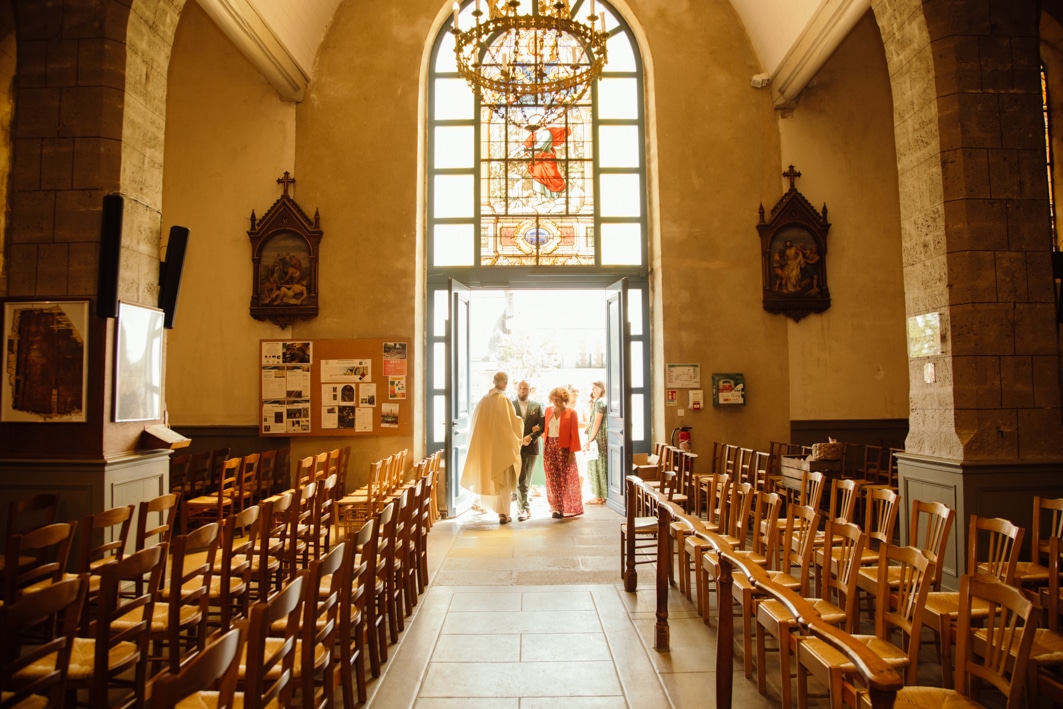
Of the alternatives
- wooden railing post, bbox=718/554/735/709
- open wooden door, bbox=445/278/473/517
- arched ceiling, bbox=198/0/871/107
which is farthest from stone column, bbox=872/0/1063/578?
open wooden door, bbox=445/278/473/517

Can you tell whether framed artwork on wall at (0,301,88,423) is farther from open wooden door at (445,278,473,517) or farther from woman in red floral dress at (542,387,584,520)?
woman in red floral dress at (542,387,584,520)

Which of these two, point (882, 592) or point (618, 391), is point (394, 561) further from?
point (618, 391)

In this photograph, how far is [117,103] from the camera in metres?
5.00

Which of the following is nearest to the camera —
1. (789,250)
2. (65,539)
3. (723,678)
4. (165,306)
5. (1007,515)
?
(723,678)

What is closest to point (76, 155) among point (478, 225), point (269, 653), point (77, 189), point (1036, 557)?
point (77, 189)

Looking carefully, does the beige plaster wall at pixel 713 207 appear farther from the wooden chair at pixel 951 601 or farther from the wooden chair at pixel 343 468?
the wooden chair at pixel 951 601

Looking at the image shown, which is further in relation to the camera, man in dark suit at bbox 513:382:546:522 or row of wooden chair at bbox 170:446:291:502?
man in dark suit at bbox 513:382:546:522

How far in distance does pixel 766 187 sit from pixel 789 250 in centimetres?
85

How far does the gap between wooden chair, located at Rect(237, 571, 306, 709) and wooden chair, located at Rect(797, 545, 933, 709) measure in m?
1.71

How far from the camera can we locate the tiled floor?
10.8 feet

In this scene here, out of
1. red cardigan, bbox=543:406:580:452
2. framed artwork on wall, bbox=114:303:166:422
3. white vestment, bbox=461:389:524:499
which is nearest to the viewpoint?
framed artwork on wall, bbox=114:303:166:422

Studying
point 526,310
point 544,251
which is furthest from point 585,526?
point 526,310

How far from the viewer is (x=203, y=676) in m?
1.64

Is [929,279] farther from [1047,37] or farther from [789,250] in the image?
[1047,37]
